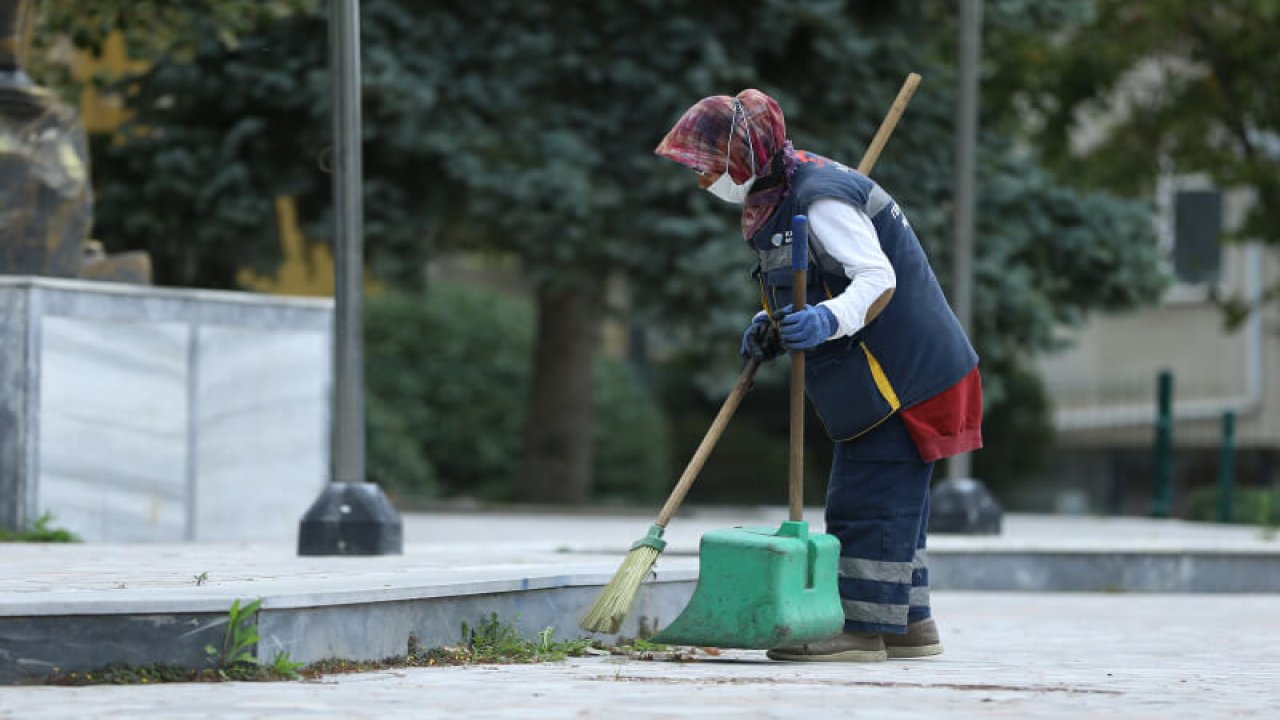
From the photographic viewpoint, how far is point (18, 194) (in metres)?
10.5

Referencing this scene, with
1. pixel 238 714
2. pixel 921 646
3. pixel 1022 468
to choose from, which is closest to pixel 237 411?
pixel 921 646

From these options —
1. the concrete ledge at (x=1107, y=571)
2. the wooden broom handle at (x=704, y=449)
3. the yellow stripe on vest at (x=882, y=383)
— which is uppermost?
the yellow stripe on vest at (x=882, y=383)

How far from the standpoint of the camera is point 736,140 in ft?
21.2

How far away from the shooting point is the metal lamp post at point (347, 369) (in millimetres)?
8547

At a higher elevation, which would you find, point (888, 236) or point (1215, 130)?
point (1215, 130)

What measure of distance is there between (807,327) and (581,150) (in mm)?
9268

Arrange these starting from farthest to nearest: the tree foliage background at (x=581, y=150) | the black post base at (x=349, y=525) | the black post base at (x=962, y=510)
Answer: the tree foliage background at (x=581, y=150), the black post base at (x=962, y=510), the black post base at (x=349, y=525)

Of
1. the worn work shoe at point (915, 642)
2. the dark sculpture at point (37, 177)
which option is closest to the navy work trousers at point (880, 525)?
the worn work shoe at point (915, 642)

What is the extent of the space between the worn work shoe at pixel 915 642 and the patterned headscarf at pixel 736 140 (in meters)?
1.36

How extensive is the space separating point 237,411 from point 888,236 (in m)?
5.32

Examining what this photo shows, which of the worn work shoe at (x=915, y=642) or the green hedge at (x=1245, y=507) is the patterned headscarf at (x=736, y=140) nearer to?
the worn work shoe at (x=915, y=642)

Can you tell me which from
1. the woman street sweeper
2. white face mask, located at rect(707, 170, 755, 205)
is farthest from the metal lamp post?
the woman street sweeper

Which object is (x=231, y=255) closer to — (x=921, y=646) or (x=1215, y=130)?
(x=1215, y=130)

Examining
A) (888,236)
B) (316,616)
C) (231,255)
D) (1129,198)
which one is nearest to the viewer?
(316,616)
